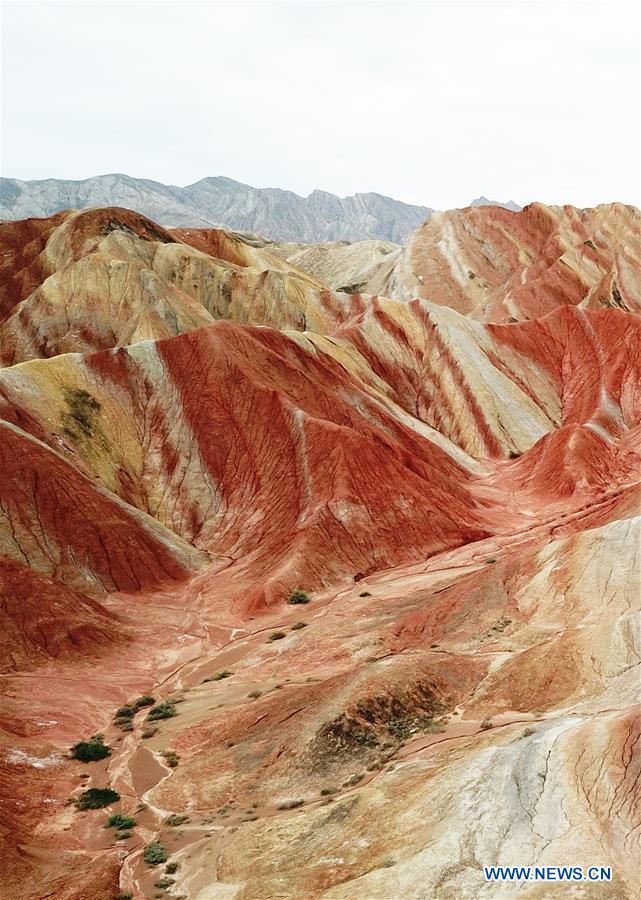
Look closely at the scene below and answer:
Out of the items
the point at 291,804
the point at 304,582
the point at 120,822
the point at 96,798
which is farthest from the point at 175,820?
the point at 304,582

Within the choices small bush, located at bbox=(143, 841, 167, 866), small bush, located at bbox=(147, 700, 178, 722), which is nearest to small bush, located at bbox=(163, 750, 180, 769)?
small bush, located at bbox=(147, 700, 178, 722)

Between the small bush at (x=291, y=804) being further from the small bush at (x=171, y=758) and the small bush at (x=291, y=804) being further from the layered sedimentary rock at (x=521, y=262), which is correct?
the layered sedimentary rock at (x=521, y=262)

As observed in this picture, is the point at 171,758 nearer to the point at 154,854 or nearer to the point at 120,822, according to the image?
the point at 120,822

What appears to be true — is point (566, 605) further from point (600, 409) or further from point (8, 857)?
point (600, 409)

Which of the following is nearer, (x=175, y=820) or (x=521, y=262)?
(x=175, y=820)

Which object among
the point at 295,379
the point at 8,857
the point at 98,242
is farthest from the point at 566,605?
the point at 98,242

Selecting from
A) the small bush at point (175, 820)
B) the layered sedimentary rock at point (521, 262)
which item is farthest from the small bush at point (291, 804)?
the layered sedimentary rock at point (521, 262)
